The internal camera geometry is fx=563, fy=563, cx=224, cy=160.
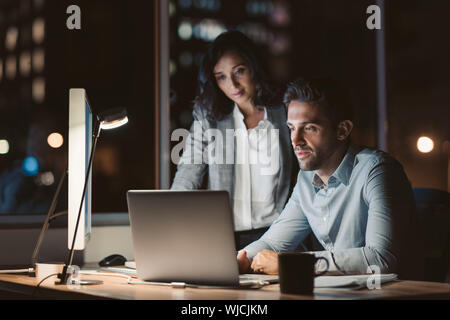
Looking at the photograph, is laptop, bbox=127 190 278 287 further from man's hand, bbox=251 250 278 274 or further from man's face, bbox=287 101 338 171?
man's face, bbox=287 101 338 171

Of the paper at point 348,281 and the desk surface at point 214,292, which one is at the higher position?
the paper at point 348,281

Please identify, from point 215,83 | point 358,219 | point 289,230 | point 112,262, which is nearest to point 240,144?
point 215,83

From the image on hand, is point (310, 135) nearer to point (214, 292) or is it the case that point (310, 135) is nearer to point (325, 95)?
point (325, 95)

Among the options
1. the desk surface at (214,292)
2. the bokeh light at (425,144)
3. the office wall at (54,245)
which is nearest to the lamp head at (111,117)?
the desk surface at (214,292)

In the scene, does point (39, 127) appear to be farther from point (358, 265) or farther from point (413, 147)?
point (413, 147)

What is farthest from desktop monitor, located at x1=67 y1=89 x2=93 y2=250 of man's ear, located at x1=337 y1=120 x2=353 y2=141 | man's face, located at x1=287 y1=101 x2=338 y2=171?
man's ear, located at x1=337 y1=120 x2=353 y2=141

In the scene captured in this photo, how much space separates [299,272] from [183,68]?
1878mm

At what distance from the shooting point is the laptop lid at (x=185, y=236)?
150cm

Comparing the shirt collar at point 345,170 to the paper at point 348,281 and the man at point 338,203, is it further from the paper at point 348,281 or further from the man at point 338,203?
the paper at point 348,281

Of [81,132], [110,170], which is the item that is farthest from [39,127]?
[81,132]

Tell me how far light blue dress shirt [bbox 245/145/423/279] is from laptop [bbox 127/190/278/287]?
464mm

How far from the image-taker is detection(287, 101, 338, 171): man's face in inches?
113

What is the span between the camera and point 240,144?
3094 mm

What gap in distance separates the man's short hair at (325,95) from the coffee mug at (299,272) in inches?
64.2
